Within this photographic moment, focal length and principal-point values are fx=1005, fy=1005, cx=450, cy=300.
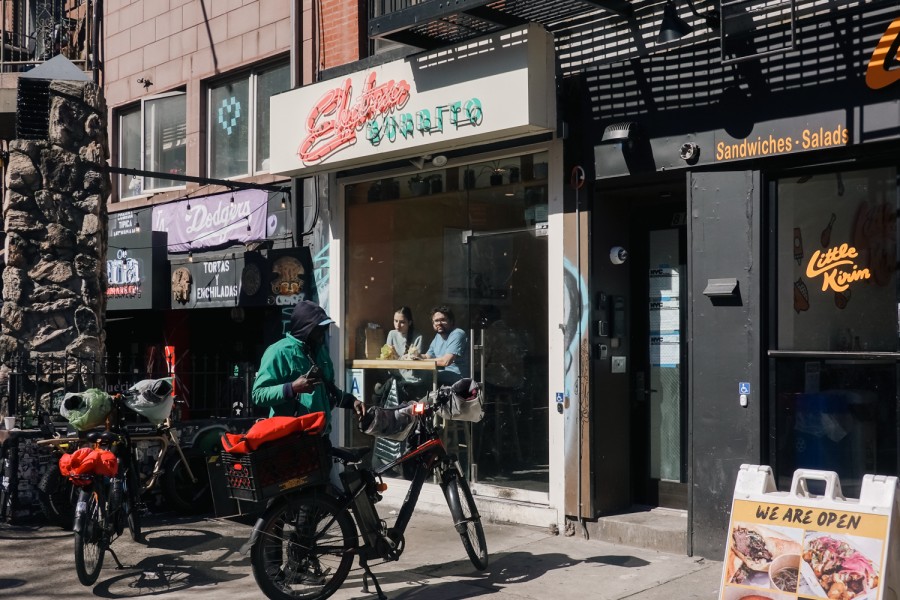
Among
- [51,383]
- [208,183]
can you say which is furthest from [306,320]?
[208,183]

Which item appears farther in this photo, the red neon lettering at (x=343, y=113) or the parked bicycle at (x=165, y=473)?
the red neon lettering at (x=343, y=113)

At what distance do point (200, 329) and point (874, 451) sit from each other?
9.39 metres

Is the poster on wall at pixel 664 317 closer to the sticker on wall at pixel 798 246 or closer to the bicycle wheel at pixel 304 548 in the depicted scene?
the sticker on wall at pixel 798 246

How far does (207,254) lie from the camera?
40.8 ft

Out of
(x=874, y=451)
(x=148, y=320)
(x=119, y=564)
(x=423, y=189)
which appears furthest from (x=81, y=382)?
(x=874, y=451)

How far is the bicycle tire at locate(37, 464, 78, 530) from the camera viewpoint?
8672mm

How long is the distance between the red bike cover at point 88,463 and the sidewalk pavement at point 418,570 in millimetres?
796

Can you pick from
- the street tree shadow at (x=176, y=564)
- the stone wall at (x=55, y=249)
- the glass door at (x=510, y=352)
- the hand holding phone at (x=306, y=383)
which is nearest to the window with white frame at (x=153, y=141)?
the stone wall at (x=55, y=249)

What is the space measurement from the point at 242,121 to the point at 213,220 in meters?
1.27

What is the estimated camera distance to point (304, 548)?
20.9ft

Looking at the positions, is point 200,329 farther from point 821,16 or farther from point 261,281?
point 821,16

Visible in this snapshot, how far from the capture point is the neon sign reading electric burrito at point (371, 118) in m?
8.77

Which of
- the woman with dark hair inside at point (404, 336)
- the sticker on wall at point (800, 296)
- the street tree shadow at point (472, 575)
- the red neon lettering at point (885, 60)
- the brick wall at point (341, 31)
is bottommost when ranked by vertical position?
the street tree shadow at point (472, 575)

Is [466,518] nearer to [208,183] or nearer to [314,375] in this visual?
[314,375]
